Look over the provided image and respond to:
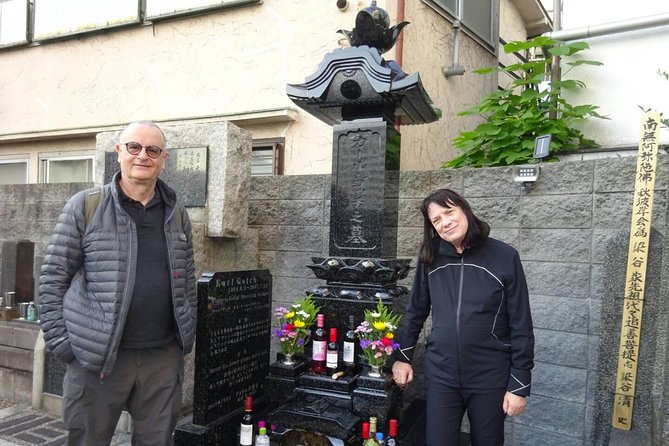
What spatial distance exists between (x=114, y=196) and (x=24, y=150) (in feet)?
28.8

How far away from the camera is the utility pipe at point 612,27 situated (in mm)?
5516

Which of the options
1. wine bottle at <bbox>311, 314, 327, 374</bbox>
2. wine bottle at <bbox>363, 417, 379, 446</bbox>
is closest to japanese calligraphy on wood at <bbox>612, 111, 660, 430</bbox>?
wine bottle at <bbox>363, 417, 379, 446</bbox>

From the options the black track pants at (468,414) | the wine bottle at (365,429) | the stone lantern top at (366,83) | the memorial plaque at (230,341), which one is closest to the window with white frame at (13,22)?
the stone lantern top at (366,83)

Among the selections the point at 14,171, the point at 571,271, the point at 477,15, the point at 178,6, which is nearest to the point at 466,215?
the point at 571,271

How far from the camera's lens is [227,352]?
4.10 metres

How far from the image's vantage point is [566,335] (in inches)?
181

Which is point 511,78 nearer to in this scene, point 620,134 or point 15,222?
point 620,134

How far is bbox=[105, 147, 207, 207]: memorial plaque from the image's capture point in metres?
5.40

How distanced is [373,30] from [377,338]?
2808 millimetres

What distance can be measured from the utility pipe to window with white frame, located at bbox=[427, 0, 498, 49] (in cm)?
261

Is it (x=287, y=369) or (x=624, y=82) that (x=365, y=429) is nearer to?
(x=287, y=369)

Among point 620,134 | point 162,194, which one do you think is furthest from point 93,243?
point 620,134

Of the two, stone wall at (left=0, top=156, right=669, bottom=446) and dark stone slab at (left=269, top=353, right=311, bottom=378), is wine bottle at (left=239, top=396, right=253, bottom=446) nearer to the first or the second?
dark stone slab at (left=269, top=353, right=311, bottom=378)

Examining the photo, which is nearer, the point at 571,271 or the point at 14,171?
the point at 571,271
